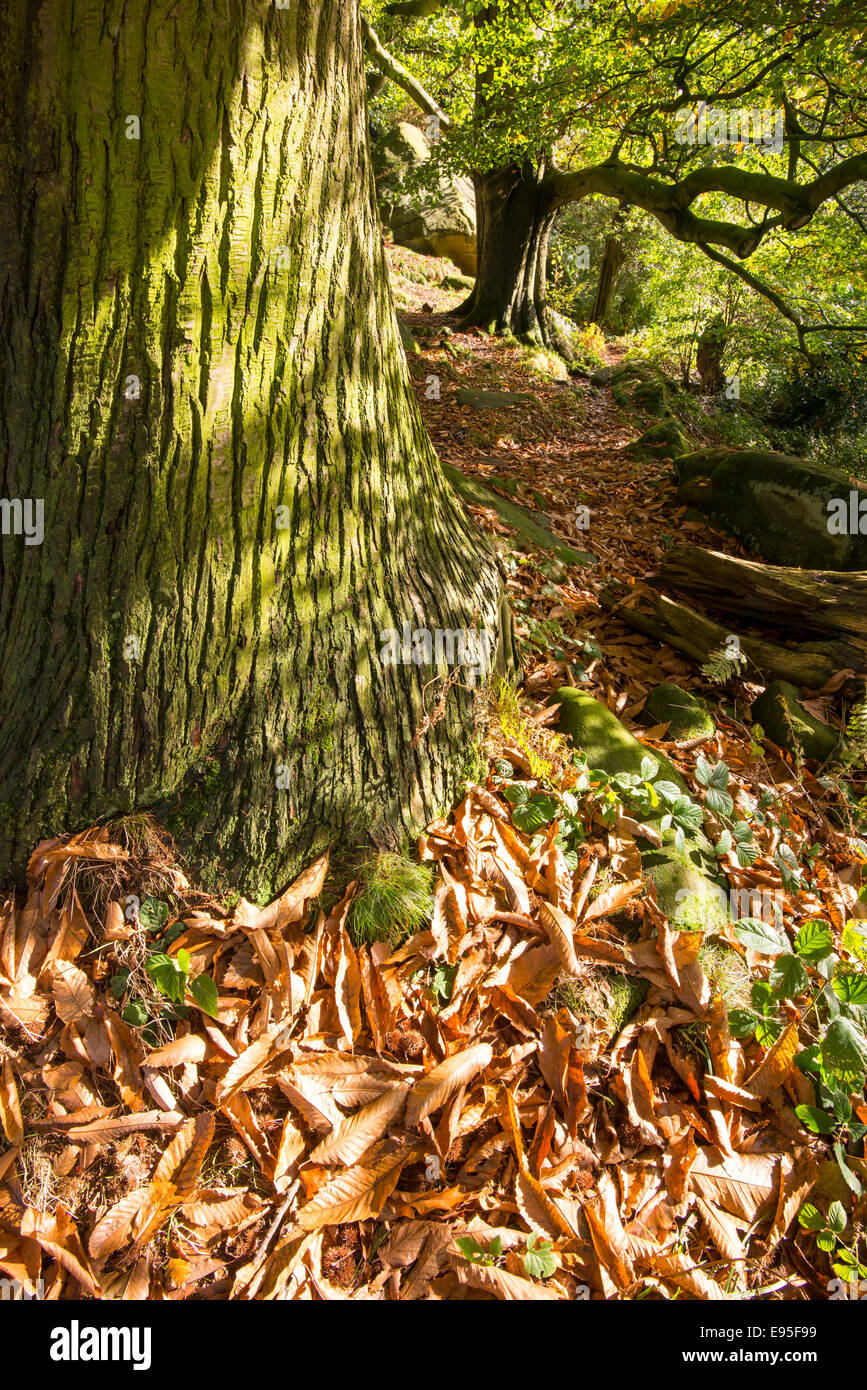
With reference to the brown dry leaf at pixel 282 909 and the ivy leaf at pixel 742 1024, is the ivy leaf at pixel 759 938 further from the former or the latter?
the brown dry leaf at pixel 282 909

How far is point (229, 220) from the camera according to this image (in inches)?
72.5

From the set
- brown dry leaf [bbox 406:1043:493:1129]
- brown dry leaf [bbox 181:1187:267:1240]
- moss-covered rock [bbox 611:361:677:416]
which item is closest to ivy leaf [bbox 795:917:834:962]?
brown dry leaf [bbox 406:1043:493:1129]

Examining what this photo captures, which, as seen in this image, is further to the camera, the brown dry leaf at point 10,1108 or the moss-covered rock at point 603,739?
the moss-covered rock at point 603,739

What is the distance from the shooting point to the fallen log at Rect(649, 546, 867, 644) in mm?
3705

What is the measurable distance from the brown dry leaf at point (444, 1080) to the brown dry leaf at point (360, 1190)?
0.24 feet

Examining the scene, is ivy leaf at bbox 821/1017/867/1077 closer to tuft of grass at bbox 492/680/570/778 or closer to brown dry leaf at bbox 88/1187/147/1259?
tuft of grass at bbox 492/680/570/778

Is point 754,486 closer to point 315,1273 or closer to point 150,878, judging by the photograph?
point 150,878

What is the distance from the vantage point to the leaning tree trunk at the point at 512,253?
10375mm

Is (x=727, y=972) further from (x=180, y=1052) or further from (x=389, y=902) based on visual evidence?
(x=180, y=1052)

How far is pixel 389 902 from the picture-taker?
213cm

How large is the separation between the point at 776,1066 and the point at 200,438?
7.99 ft

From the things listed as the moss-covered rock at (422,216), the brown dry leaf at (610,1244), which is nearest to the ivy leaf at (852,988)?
the brown dry leaf at (610,1244)

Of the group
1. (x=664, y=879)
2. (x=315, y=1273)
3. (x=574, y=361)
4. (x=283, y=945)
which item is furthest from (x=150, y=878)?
(x=574, y=361)

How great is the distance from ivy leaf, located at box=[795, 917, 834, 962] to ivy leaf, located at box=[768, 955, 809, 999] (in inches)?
1.5
